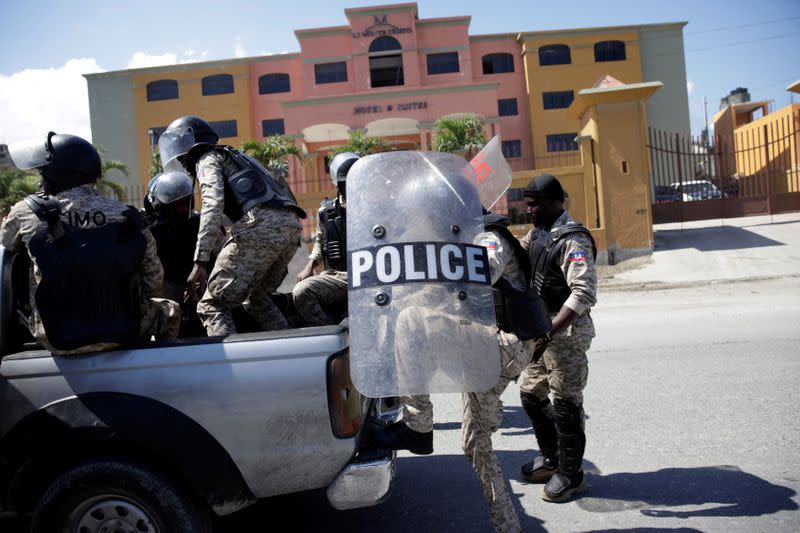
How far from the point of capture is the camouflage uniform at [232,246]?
11.8 feet

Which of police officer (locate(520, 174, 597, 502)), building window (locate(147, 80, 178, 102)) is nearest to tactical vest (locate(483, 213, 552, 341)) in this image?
police officer (locate(520, 174, 597, 502))

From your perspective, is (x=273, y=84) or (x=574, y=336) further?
(x=273, y=84)

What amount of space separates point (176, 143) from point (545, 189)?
85.2 inches

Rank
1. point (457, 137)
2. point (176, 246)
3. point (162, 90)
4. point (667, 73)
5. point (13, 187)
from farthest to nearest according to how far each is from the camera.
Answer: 1. point (667, 73)
2. point (162, 90)
3. point (457, 137)
4. point (13, 187)
5. point (176, 246)

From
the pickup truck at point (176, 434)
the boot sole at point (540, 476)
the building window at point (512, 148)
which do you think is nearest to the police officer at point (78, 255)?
the pickup truck at point (176, 434)

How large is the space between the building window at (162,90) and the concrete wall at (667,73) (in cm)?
2845

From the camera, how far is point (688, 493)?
3.74m

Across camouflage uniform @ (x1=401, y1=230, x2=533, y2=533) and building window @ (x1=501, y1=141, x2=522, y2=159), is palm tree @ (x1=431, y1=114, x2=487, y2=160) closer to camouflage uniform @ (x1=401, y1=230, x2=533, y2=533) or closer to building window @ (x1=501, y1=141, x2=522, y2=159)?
building window @ (x1=501, y1=141, x2=522, y2=159)

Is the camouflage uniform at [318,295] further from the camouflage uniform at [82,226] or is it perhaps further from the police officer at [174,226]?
the camouflage uniform at [82,226]

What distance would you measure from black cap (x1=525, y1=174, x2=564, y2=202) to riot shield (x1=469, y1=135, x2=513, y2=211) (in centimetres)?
48

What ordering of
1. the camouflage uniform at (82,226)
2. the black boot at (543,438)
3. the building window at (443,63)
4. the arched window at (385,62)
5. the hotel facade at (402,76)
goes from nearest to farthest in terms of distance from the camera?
1. the camouflage uniform at (82,226)
2. the black boot at (543,438)
3. the hotel facade at (402,76)
4. the arched window at (385,62)
5. the building window at (443,63)

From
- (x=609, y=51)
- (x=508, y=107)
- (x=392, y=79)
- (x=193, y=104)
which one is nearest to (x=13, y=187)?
(x=193, y=104)

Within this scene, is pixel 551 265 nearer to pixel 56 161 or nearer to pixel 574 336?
pixel 574 336

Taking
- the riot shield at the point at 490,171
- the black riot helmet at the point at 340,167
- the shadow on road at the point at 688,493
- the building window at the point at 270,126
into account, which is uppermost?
the building window at the point at 270,126
